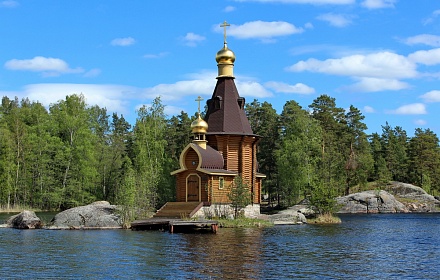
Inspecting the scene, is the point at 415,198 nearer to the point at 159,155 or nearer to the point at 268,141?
the point at 268,141

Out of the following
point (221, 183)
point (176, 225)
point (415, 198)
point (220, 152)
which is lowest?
point (176, 225)

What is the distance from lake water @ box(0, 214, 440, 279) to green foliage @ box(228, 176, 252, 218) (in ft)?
17.3

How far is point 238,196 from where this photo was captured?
1628 inches

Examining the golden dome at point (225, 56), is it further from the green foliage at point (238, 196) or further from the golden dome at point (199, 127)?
the green foliage at point (238, 196)

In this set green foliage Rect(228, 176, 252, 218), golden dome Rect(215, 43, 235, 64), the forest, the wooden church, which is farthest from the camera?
the forest

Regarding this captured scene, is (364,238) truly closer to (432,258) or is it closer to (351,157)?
(432,258)

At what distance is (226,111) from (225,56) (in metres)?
4.44

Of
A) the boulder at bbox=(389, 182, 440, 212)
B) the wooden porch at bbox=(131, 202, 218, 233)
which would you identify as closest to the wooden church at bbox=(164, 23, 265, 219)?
the wooden porch at bbox=(131, 202, 218, 233)

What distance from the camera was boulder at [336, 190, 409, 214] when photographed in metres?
66.2

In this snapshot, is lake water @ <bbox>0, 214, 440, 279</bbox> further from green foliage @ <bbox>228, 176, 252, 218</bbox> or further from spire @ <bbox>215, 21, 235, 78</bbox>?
spire @ <bbox>215, 21, 235, 78</bbox>

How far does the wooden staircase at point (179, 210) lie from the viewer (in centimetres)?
4044

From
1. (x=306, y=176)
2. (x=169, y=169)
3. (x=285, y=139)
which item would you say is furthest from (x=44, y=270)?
(x=285, y=139)

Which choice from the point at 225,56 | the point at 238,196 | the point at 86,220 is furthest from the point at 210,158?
the point at 86,220

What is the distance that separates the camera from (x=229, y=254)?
24.3 metres
